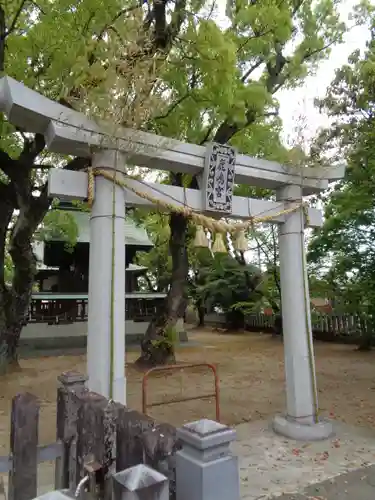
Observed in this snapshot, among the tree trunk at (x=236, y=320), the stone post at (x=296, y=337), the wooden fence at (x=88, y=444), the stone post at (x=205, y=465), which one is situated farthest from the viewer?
the tree trunk at (x=236, y=320)

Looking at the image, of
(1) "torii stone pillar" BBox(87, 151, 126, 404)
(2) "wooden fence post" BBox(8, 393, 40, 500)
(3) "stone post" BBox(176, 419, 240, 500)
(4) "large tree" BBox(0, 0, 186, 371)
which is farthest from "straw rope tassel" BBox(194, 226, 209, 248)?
(3) "stone post" BBox(176, 419, 240, 500)

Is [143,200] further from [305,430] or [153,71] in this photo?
[305,430]

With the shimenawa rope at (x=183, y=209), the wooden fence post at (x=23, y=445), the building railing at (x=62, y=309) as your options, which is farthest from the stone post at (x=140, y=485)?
the building railing at (x=62, y=309)

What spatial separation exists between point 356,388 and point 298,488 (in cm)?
537

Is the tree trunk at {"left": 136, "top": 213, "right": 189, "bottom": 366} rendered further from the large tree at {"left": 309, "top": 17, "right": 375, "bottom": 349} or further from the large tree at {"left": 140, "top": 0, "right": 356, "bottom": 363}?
the large tree at {"left": 309, "top": 17, "right": 375, "bottom": 349}

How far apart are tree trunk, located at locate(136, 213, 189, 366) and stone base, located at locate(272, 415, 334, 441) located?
5937mm

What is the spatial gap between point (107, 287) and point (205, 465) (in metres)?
2.44

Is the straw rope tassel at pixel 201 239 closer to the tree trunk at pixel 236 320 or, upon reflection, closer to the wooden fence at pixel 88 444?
the wooden fence at pixel 88 444

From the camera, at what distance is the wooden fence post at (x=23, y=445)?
2.47m

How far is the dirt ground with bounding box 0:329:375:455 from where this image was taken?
6672mm

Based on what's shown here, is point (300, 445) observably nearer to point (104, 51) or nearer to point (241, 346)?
point (104, 51)

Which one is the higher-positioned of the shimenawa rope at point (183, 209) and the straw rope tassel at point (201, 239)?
the shimenawa rope at point (183, 209)

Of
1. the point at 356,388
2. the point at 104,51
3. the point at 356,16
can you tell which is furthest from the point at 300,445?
the point at 356,16

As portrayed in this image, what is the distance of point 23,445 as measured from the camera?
98.0 inches
